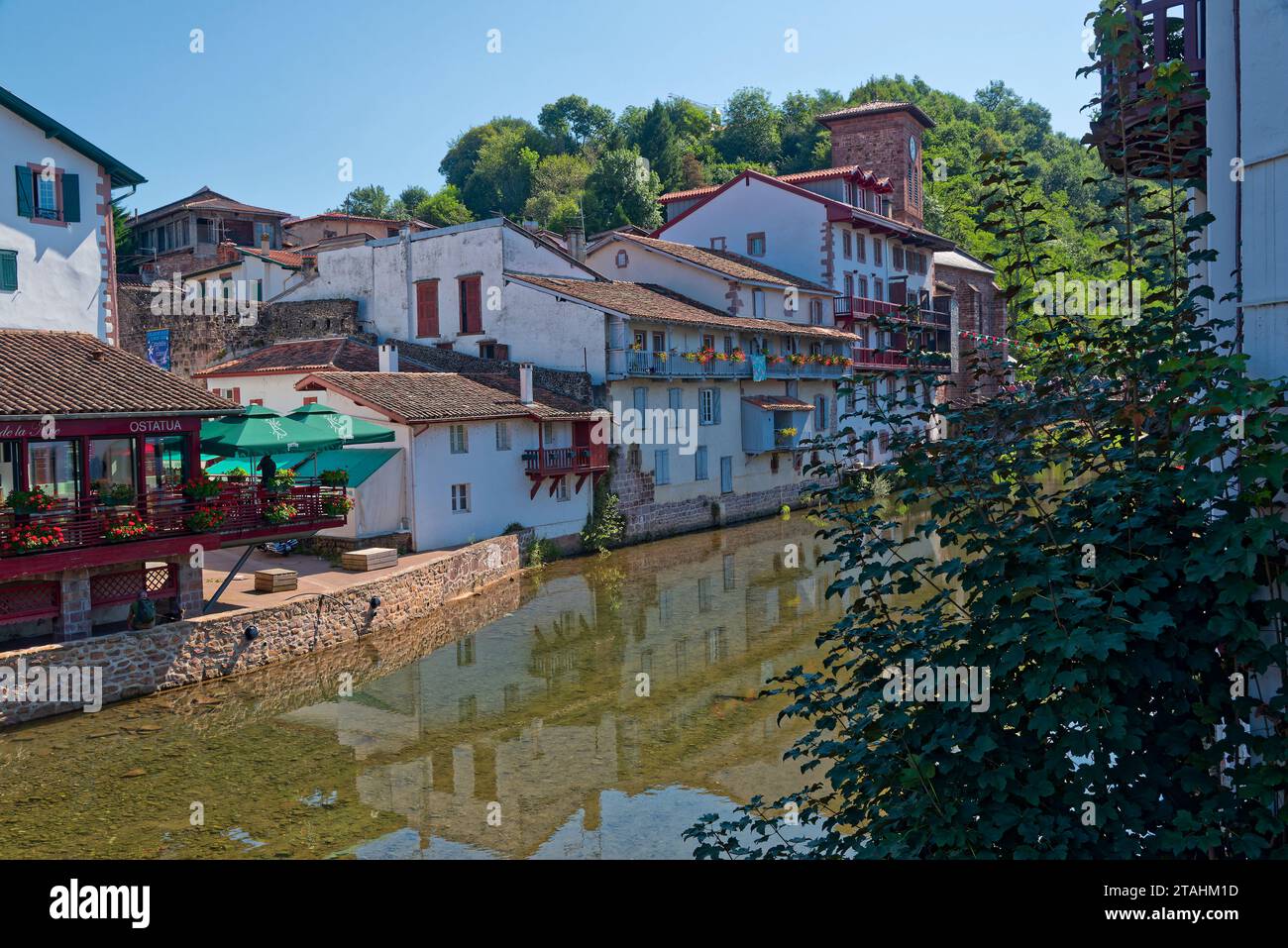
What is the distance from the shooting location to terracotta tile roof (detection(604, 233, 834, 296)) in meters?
41.8

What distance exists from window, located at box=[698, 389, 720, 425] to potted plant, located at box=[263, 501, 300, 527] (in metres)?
19.8

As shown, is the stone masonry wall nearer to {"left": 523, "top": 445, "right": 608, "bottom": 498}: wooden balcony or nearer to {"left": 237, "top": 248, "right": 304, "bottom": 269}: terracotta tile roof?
{"left": 237, "top": 248, "right": 304, "bottom": 269}: terracotta tile roof

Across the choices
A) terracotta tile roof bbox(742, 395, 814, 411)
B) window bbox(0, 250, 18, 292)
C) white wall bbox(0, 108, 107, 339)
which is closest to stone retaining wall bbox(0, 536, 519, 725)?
white wall bbox(0, 108, 107, 339)

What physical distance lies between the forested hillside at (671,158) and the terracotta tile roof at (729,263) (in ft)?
85.5

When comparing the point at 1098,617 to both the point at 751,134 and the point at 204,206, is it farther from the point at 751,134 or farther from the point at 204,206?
the point at 751,134

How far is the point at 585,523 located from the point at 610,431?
10.0ft

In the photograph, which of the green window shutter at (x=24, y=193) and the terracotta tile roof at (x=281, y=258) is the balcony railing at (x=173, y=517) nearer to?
the green window shutter at (x=24, y=193)

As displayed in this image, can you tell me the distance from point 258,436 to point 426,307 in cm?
1660

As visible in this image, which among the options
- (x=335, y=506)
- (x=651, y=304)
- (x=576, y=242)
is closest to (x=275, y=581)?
(x=335, y=506)

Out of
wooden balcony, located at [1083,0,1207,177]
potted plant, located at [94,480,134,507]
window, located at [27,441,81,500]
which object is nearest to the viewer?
wooden balcony, located at [1083,0,1207,177]

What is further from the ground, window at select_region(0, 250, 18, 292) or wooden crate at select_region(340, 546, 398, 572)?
window at select_region(0, 250, 18, 292)

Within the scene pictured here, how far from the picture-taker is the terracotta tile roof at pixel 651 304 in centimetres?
3434

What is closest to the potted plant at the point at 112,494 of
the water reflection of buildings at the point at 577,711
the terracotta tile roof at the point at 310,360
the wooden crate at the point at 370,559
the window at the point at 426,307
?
the water reflection of buildings at the point at 577,711

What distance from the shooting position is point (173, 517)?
18531mm
